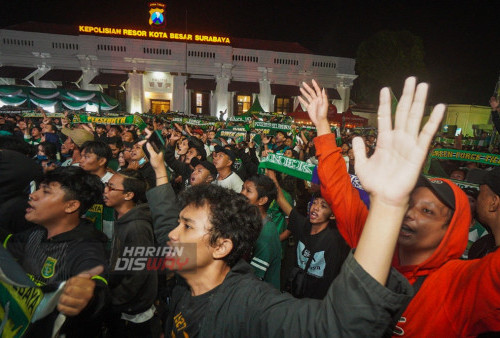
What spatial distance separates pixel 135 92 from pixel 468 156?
29.8 meters

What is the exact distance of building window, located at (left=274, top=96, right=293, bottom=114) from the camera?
3238 centimetres

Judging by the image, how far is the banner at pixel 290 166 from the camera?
4.11 m

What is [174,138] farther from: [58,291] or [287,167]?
[58,291]

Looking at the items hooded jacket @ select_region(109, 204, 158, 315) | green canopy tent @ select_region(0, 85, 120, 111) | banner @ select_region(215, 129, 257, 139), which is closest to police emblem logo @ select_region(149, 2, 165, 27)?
green canopy tent @ select_region(0, 85, 120, 111)

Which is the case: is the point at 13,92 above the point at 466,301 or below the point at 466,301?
above

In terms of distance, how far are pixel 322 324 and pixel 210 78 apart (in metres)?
31.7

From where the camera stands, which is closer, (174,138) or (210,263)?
(210,263)

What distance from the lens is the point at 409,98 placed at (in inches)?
37.9

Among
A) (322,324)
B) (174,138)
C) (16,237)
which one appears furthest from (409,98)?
(174,138)

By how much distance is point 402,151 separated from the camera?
921 mm

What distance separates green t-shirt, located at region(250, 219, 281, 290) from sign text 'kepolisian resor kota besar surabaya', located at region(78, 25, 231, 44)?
101 feet

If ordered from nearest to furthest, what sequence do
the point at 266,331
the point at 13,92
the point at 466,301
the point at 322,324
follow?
the point at 322,324, the point at 266,331, the point at 466,301, the point at 13,92

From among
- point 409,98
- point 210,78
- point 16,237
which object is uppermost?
point 210,78

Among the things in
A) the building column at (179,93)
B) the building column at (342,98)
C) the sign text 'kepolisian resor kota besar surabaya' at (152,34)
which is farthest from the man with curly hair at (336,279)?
the building column at (342,98)
